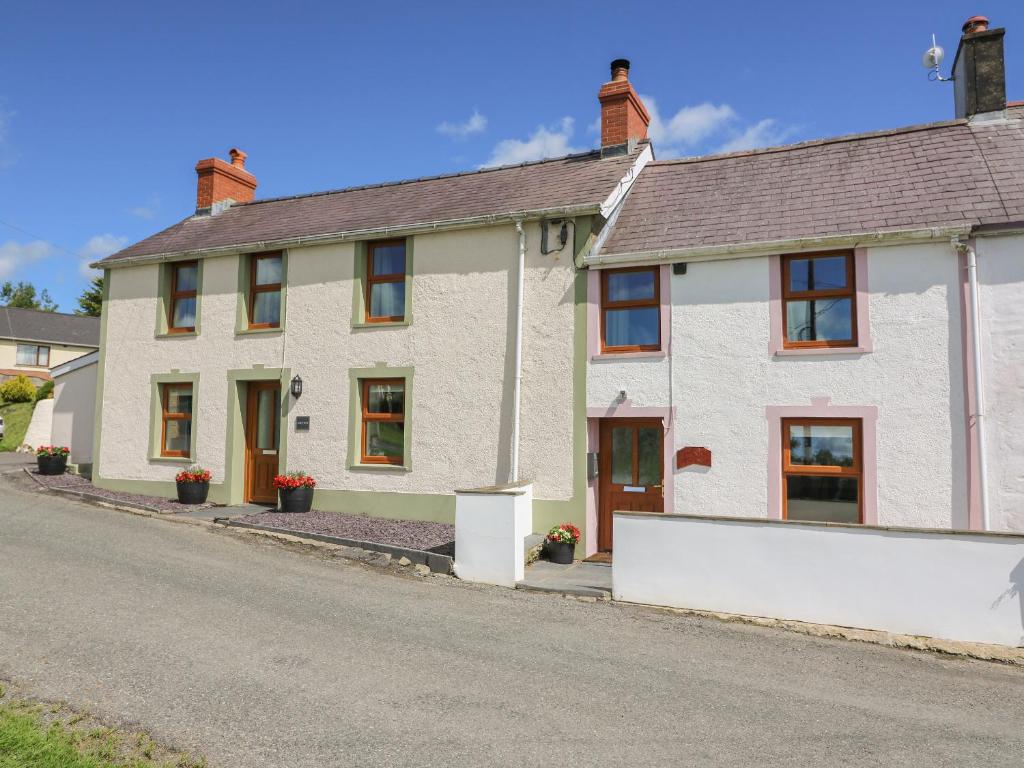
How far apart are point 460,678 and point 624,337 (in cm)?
672

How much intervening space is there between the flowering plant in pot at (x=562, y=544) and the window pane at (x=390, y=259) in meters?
5.86

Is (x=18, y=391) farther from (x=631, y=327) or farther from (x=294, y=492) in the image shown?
(x=631, y=327)

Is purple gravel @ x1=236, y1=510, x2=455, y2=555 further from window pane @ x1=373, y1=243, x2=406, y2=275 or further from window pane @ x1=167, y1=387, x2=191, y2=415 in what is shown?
window pane @ x1=373, y1=243, x2=406, y2=275

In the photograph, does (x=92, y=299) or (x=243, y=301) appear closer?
(x=243, y=301)

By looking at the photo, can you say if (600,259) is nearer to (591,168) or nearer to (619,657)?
(591,168)

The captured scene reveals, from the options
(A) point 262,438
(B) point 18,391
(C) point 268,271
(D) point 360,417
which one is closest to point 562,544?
(D) point 360,417

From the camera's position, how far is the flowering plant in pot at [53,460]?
16734mm

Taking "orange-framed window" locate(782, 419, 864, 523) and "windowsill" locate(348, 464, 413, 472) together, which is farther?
"windowsill" locate(348, 464, 413, 472)

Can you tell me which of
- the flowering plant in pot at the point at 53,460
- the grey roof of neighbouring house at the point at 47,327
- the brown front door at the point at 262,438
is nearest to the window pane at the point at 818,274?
the brown front door at the point at 262,438

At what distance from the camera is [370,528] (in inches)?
456

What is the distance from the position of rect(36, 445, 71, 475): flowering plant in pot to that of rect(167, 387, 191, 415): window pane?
4.05 m

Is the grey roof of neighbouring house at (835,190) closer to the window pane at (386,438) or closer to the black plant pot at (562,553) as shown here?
the black plant pot at (562,553)

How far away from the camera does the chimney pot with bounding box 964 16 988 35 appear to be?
460 inches

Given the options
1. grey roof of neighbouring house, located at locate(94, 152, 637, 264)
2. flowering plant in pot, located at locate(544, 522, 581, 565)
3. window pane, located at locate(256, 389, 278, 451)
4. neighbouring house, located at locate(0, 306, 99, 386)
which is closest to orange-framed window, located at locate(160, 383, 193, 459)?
window pane, located at locate(256, 389, 278, 451)
